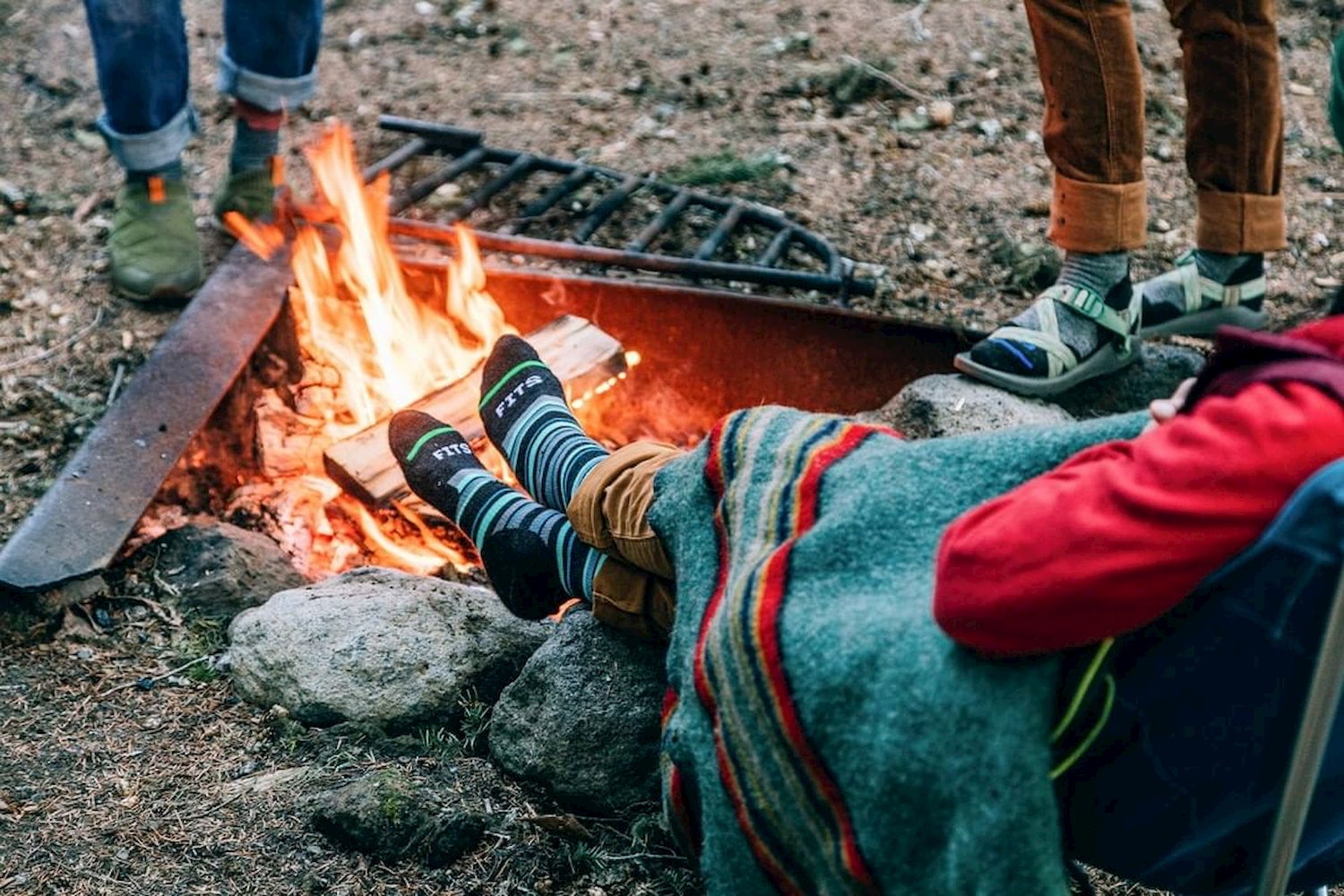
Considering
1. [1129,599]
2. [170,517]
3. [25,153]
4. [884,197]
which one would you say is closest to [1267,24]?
[884,197]

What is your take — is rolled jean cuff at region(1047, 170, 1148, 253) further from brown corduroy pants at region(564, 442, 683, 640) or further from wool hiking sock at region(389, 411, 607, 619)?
wool hiking sock at region(389, 411, 607, 619)

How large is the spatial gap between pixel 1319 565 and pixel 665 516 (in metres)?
1.00

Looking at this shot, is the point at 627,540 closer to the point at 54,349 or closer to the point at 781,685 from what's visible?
the point at 781,685

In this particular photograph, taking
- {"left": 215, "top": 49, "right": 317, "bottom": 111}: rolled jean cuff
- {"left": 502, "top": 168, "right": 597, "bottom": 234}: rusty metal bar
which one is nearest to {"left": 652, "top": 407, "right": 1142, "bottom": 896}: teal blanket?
{"left": 502, "top": 168, "right": 597, "bottom": 234}: rusty metal bar

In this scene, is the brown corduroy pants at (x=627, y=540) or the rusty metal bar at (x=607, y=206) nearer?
the brown corduroy pants at (x=627, y=540)

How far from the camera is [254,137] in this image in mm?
3914

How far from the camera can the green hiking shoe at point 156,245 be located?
372cm

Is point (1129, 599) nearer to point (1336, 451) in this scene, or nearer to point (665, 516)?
point (1336, 451)

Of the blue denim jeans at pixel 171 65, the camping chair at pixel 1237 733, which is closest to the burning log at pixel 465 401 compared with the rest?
the blue denim jeans at pixel 171 65

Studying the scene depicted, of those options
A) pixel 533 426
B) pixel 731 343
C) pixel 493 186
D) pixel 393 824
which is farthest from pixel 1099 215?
pixel 393 824

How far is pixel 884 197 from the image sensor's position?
4.30 meters

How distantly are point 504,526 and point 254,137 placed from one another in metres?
1.84

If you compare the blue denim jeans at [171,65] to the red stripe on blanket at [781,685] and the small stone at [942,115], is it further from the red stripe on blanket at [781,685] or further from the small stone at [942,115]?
the red stripe on blanket at [781,685]

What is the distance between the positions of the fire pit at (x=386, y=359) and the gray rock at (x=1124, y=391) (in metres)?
0.32
